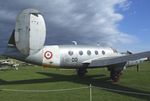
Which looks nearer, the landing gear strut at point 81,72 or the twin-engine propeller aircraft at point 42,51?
the twin-engine propeller aircraft at point 42,51

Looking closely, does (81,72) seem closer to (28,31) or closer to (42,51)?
(42,51)

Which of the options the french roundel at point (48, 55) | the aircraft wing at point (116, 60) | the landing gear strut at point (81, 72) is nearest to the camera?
the aircraft wing at point (116, 60)

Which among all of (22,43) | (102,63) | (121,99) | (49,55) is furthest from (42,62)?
(121,99)

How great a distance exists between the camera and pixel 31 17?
839 inches

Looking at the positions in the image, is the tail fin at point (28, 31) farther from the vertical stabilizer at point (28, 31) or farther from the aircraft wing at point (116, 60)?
the aircraft wing at point (116, 60)

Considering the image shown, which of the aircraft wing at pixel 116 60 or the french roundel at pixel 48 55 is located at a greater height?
the french roundel at pixel 48 55

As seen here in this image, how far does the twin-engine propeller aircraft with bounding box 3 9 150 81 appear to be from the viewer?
2130cm

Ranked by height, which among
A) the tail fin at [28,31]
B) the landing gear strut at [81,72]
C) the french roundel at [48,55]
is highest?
the tail fin at [28,31]

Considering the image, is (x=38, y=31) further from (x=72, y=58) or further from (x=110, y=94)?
(x=110, y=94)

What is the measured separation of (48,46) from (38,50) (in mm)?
1682

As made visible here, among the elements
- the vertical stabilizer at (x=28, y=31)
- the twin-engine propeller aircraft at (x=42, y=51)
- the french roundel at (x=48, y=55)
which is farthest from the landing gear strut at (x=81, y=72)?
the vertical stabilizer at (x=28, y=31)

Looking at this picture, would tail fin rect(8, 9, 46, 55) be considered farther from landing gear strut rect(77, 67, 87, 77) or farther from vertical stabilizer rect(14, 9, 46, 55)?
landing gear strut rect(77, 67, 87, 77)

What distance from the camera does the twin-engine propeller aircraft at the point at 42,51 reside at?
69.9 ft

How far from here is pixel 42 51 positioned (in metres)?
22.8
